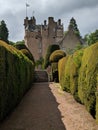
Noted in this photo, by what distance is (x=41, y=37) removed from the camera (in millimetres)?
67375

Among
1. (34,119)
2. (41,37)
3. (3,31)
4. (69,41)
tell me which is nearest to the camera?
(34,119)

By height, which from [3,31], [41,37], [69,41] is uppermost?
[3,31]

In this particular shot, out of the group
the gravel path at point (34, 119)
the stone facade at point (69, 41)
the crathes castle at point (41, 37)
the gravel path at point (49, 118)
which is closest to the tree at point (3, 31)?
the crathes castle at point (41, 37)

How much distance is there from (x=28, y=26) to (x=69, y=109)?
5547 centimetres

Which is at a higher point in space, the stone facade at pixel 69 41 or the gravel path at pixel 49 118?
the stone facade at pixel 69 41

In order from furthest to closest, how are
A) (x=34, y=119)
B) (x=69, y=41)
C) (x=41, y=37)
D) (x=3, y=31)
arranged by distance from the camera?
(x=41, y=37) < (x=3, y=31) < (x=69, y=41) < (x=34, y=119)

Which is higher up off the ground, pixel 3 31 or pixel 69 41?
pixel 3 31

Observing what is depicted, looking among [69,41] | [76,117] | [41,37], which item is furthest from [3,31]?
[76,117]

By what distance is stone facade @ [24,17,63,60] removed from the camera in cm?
6650

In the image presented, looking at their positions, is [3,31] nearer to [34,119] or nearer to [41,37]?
[41,37]

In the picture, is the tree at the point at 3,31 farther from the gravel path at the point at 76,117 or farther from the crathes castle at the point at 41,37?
the gravel path at the point at 76,117

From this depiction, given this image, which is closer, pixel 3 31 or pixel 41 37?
pixel 3 31

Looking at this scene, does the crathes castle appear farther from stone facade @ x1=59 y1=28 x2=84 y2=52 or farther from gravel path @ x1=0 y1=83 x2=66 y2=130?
gravel path @ x1=0 y1=83 x2=66 y2=130

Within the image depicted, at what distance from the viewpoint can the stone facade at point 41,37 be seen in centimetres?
6650
